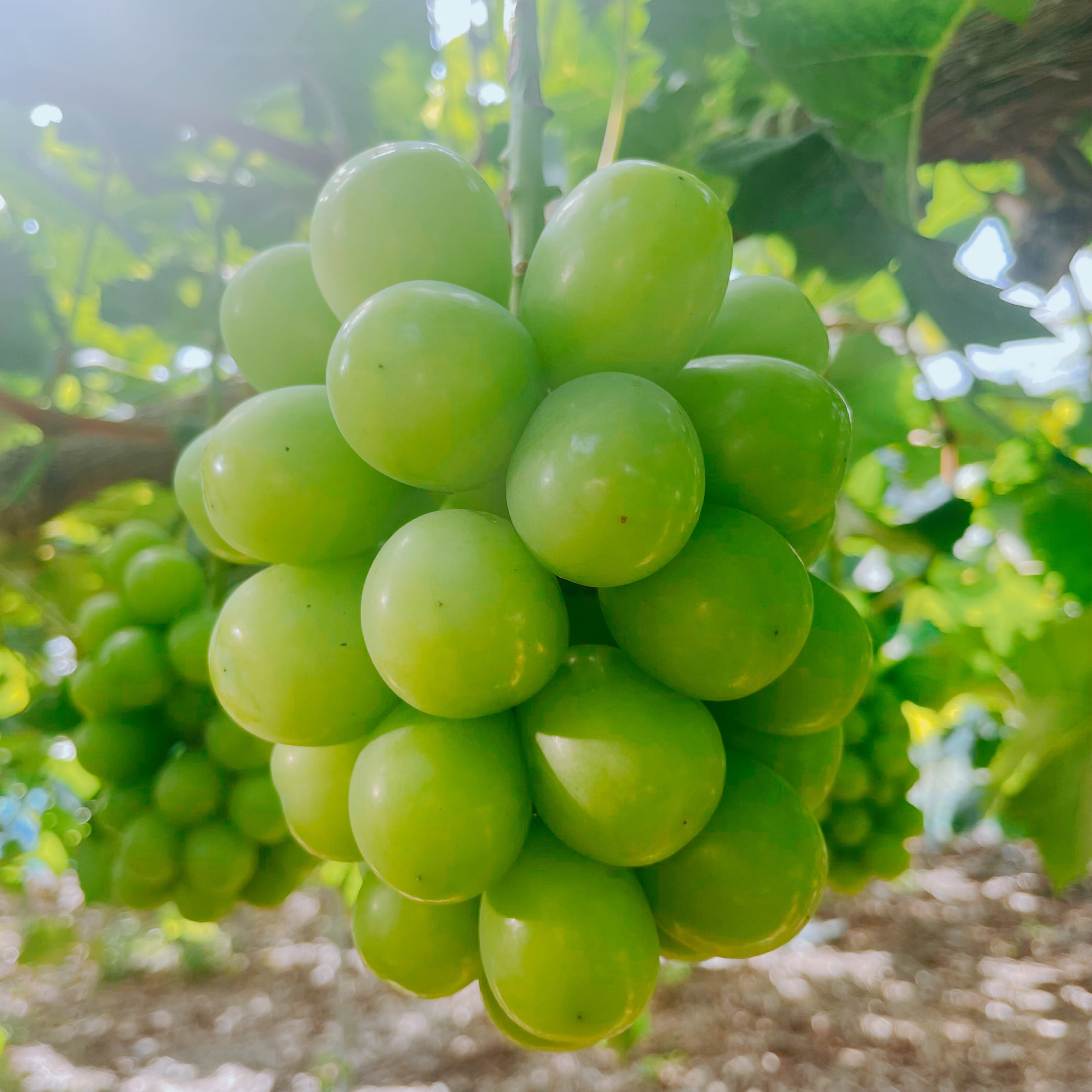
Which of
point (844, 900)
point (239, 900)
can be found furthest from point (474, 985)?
point (239, 900)

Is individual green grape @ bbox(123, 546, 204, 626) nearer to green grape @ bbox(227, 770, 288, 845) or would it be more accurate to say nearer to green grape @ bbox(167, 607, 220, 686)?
green grape @ bbox(167, 607, 220, 686)

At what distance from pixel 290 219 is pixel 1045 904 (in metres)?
2.33

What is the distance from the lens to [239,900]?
0.65m

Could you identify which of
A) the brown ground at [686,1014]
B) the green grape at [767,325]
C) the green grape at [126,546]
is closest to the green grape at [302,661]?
the green grape at [767,325]

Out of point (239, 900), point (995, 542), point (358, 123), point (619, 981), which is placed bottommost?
point (239, 900)

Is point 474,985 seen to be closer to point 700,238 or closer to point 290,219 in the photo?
point 290,219

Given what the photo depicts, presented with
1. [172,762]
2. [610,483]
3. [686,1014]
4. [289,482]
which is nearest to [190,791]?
[172,762]

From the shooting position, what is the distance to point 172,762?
63 cm

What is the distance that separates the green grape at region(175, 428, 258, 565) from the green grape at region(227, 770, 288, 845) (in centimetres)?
23

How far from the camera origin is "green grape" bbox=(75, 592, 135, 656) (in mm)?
664

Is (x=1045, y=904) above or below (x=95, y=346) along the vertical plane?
below

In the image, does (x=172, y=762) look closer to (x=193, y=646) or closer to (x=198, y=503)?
(x=193, y=646)

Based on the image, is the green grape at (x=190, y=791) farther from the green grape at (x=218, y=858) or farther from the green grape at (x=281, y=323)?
the green grape at (x=281, y=323)

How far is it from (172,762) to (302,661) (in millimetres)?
372
